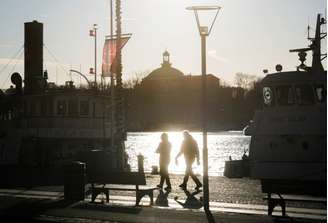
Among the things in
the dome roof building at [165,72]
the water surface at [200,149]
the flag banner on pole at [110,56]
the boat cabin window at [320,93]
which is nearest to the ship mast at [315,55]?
the boat cabin window at [320,93]

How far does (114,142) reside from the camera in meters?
33.6

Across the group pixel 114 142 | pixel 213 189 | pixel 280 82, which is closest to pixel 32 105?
pixel 114 142

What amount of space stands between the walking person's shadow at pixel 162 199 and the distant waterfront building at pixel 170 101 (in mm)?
122562

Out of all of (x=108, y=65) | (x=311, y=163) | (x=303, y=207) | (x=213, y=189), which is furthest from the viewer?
(x=108, y=65)

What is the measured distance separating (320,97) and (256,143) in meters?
2.25

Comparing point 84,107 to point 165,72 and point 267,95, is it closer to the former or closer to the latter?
point 267,95

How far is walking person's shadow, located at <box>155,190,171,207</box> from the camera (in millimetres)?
16250

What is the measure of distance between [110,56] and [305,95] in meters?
17.0

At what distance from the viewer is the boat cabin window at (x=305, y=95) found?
1714 cm

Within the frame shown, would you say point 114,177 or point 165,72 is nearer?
point 114,177

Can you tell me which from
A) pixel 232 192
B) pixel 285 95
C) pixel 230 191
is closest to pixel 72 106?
pixel 230 191

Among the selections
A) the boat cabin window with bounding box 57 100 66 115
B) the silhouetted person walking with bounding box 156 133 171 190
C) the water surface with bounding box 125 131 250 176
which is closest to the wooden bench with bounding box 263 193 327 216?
the silhouetted person walking with bounding box 156 133 171 190

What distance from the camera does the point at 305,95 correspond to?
17.2 m

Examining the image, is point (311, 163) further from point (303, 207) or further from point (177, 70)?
point (177, 70)
